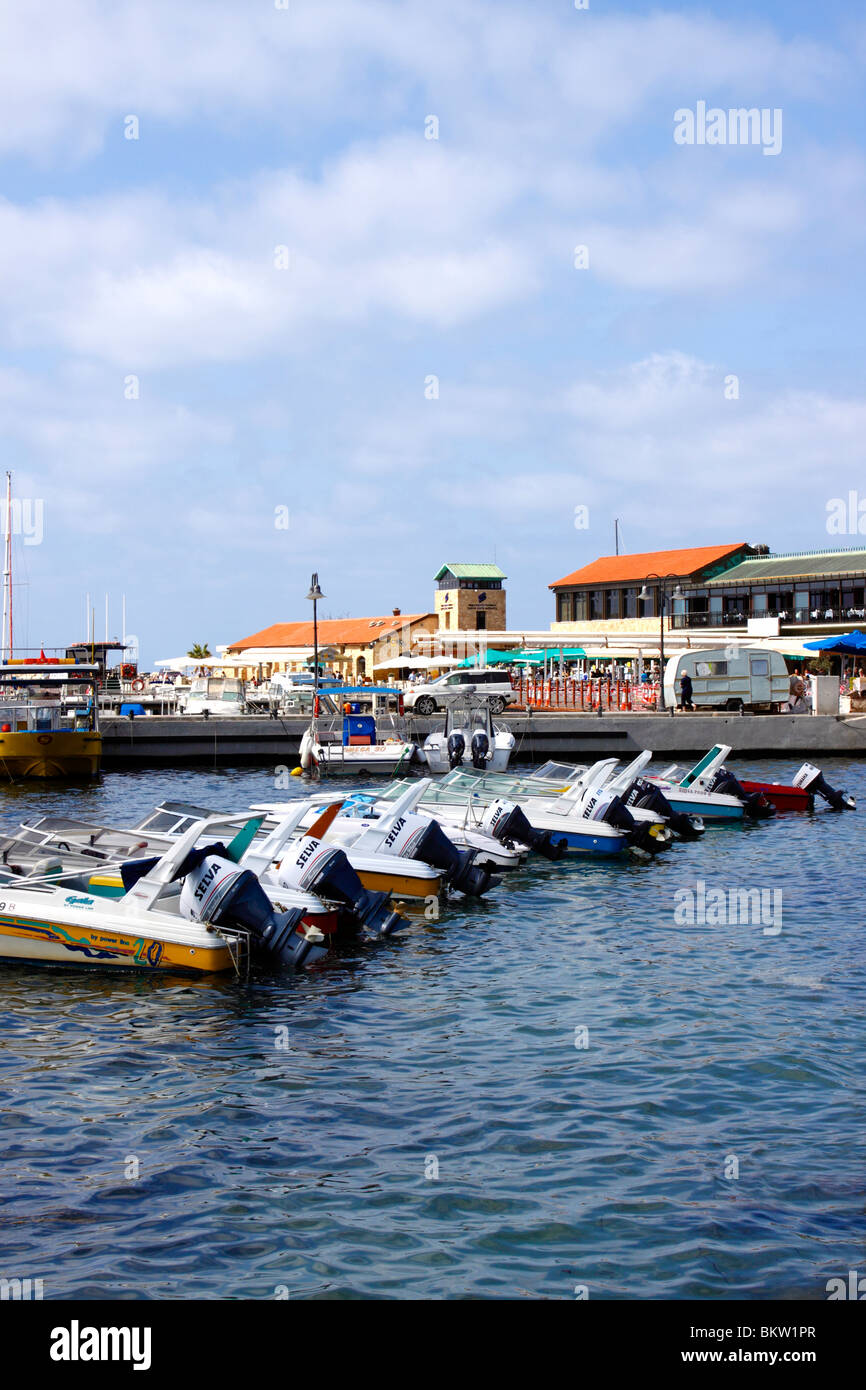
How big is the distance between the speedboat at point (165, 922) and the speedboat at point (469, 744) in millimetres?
23678

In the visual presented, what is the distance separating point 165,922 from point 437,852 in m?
5.91

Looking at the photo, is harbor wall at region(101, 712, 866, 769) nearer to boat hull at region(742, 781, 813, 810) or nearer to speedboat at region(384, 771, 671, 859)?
boat hull at region(742, 781, 813, 810)

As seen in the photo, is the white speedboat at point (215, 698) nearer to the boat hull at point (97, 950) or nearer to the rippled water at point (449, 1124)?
the rippled water at point (449, 1124)

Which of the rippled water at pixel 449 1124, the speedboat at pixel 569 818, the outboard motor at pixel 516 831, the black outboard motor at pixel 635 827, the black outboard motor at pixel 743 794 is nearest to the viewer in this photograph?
the rippled water at pixel 449 1124

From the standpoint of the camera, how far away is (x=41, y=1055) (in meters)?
11.7

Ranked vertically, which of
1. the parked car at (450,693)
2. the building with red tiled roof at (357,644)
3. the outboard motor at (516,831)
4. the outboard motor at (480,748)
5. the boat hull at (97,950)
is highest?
the building with red tiled roof at (357,644)

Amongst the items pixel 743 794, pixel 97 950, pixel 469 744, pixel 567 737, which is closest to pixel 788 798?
pixel 743 794

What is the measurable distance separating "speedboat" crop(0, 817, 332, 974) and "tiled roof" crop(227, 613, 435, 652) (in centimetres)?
7300

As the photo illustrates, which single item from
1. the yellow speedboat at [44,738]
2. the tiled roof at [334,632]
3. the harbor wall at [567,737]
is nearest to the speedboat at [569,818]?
the yellow speedboat at [44,738]

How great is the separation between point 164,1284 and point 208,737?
40083 millimetres

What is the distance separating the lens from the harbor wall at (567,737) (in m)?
46.6

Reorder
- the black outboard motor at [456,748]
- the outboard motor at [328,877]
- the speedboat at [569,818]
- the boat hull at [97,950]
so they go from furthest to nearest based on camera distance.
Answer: the black outboard motor at [456,748] < the speedboat at [569,818] < the outboard motor at [328,877] < the boat hull at [97,950]
